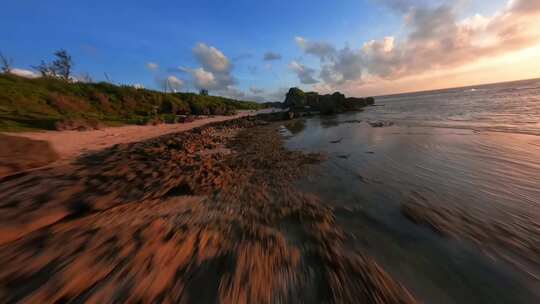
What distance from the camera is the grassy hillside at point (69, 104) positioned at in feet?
50.0

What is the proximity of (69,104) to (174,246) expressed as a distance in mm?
31126

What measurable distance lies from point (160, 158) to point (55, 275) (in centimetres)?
678

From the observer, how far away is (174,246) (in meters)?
2.96

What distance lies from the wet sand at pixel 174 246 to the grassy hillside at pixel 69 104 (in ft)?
52.0

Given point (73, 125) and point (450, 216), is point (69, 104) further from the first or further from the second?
point (450, 216)

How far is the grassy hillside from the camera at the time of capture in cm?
1523

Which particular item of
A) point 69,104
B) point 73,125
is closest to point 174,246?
point 73,125

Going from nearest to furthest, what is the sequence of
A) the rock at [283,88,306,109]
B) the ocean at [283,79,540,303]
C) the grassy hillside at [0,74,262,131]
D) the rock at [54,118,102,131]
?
the ocean at [283,79,540,303]
the rock at [54,118,102,131]
the grassy hillside at [0,74,262,131]
the rock at [283,88,306,109]

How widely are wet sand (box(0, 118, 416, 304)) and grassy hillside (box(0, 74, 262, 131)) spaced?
15851 millimetres

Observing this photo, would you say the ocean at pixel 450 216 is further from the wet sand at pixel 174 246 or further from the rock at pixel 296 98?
the rock at pixel 296 98

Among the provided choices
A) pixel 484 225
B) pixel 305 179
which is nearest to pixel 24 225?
pixel 305 179

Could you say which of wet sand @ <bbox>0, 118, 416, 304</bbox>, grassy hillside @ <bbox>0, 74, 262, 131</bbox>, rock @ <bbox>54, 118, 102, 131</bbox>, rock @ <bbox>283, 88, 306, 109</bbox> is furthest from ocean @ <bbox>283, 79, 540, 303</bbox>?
rock @ <bbox>283, 88, 306, 109</bbox>

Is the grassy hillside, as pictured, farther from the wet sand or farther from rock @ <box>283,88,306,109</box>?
rock @ <box>283,88,306,109</box>

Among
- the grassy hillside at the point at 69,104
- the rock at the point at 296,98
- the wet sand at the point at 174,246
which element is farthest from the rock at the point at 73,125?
the rock at the point at 296,98
